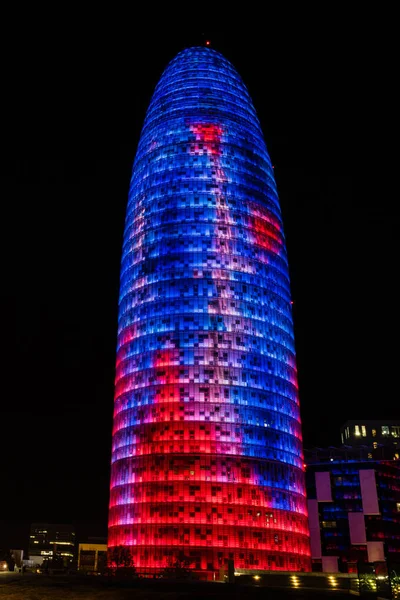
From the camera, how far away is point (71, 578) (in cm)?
7069

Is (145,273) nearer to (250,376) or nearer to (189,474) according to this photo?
(250,376)

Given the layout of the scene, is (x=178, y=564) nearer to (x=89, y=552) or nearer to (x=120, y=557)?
(x=120, y=557)

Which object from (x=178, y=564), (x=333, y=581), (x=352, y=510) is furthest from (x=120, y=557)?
(x=352, y=510)

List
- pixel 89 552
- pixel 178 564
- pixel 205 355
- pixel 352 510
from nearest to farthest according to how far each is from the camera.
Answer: pixel 178 564 < pixel 205 355 < pixel 352 510 < pixel 89 552

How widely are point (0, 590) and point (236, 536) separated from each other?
227 ft

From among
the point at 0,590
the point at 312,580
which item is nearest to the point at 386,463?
the point at 312,580

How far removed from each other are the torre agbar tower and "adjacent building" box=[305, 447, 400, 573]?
143 ft

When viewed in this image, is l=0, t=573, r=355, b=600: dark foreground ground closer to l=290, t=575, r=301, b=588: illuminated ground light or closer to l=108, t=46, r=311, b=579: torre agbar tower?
l=290, t=575, r=301, b=588: illuminated ground light

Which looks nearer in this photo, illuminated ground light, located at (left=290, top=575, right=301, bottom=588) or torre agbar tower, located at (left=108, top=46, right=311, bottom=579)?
illuminated ground light, located at (left=290, top=575, right=301, bottom=588)

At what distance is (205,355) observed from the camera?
443 feet

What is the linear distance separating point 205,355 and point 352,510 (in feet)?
252

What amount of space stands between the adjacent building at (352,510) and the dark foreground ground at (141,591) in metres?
122

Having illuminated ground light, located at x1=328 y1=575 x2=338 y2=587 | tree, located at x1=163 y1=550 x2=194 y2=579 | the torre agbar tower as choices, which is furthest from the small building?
illuminated ground light, located at x1=328 y1=575 x2=338 y2=587

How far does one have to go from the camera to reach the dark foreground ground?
55.9 metres
